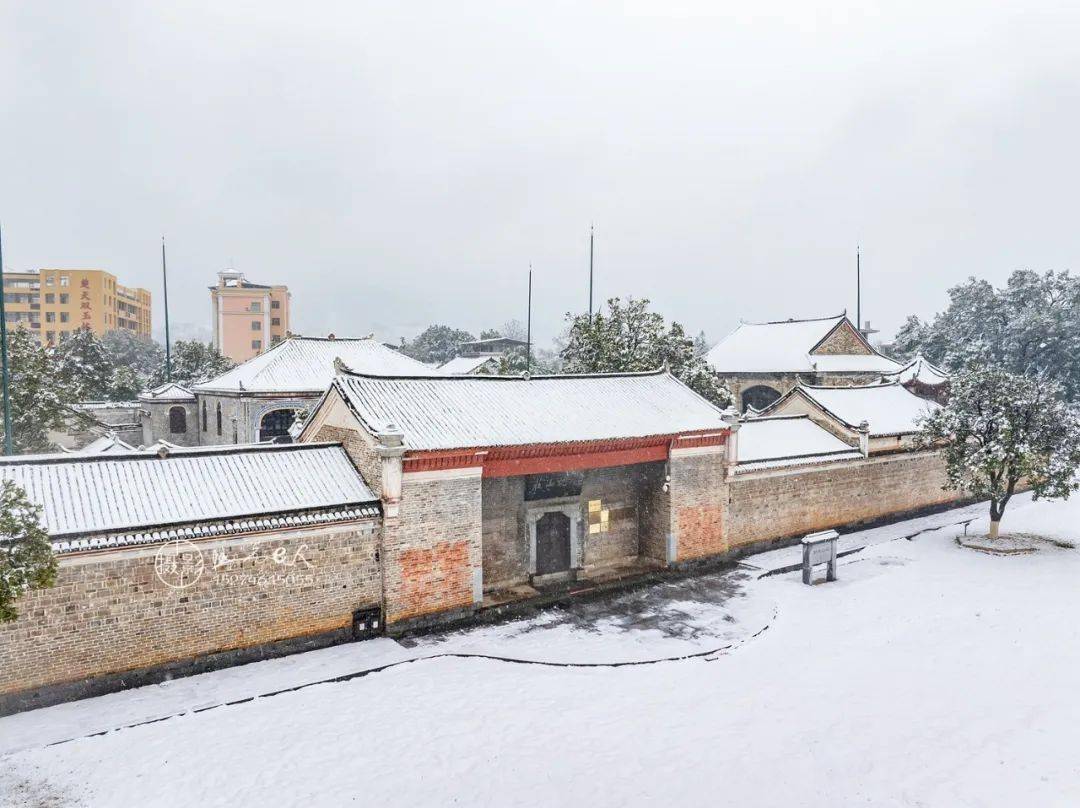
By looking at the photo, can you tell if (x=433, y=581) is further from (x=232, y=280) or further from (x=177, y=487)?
(x=232, y=280)

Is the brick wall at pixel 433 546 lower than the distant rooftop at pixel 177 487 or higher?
lower

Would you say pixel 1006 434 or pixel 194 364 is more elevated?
pixel 194 364

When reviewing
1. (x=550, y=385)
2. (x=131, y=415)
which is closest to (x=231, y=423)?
(x=131, y=415)

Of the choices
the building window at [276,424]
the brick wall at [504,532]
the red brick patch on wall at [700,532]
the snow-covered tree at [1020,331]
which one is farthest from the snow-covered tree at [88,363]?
the snow-covered tree at [1020,331]

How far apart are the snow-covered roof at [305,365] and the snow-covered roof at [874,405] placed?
56.9 ft

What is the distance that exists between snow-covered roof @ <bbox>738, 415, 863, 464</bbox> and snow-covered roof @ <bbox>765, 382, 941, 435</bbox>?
2.71 ft

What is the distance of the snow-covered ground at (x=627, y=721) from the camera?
9.81 meters

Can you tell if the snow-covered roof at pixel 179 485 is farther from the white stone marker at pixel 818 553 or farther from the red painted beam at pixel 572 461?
the white stone marker at pixel 818 553

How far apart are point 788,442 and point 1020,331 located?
38.7 meters

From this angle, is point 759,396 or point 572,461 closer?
point 572,461

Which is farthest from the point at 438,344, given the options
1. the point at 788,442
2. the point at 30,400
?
the point at 788,442

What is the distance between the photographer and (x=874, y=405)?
27812 millimetres

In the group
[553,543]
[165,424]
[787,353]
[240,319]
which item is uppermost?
[240,319]

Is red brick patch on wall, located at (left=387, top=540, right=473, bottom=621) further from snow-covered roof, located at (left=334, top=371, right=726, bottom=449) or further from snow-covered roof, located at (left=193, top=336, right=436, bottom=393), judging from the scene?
snow-covered roof, located at (left=193, top=336, right=436, bottom=393)
